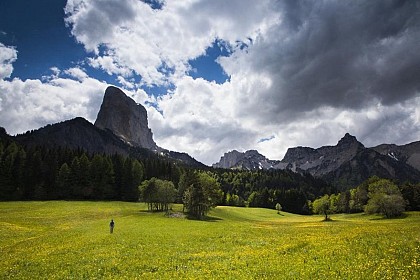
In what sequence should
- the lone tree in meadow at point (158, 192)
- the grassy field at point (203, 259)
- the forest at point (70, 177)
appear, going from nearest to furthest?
the grassy field at point (203, 259)
the lone tree in meadow at point (158, 192)
the forest at point (70, 177)

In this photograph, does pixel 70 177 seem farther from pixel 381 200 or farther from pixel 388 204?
pixel 388 204

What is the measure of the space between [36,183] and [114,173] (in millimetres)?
28879

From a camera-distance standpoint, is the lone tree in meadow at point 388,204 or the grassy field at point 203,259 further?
the lone tree in meadow at point 388,204

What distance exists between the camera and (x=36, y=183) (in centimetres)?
10962

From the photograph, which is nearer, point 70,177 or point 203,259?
point 203,259

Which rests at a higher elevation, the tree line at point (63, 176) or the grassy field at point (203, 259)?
the tree line at point (63, 176)

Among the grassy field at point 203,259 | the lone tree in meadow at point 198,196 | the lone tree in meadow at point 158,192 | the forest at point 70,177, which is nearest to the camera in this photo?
the grassy field at point 203,259

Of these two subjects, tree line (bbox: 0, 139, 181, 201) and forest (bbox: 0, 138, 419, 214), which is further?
tree line (bbox: 0, 139, 181, 201)

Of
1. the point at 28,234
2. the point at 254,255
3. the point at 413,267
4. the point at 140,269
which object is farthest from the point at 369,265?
the point at 28,234

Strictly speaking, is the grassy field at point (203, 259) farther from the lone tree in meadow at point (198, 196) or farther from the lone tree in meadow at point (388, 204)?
the lone tree in meadow at point (388, 204)

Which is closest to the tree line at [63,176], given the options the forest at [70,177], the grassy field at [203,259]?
the forest at [70,177]

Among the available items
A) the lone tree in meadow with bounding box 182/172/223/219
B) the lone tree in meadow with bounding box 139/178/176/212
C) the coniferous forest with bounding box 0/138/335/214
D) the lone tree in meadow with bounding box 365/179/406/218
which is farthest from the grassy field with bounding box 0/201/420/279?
the lone tree in meadow with bounding box 365/179/406/218

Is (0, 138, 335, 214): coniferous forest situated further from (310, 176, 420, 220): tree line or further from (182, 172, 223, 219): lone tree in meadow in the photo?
(310, 176, 420, 220): tree line

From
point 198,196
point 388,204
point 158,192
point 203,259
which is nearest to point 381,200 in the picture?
point 388,204
